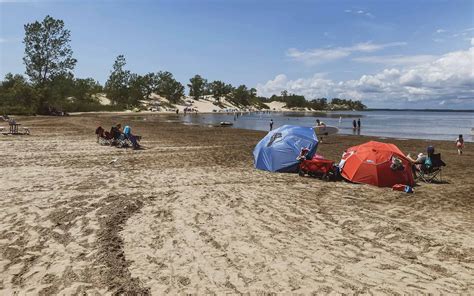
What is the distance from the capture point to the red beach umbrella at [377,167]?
1252cm

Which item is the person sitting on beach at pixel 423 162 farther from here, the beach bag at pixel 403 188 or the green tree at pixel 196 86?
the green tree at pixel 196 86

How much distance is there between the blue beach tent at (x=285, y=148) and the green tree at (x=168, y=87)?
5539 inches

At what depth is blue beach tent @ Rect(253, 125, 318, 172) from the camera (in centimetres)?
1472

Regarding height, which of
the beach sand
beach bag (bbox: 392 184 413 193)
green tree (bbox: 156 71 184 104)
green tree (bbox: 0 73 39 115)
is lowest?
the beach sand

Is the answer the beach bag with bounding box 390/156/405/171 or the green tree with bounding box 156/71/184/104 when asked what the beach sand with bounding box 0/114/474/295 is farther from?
the green tree with bounding box 156/71/184/104

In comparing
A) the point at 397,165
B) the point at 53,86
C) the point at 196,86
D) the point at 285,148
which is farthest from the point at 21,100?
the point at 196,86

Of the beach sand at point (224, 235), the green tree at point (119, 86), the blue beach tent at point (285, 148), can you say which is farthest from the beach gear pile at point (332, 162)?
the green tree at point (119, 86)

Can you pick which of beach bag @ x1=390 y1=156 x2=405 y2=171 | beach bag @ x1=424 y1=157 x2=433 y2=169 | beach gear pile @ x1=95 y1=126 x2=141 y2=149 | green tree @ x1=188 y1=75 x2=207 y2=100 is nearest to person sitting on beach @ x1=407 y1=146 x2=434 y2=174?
beach bag @ x1=424 y1=157 x2=433 y2=169

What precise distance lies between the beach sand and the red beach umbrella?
0.53 metres

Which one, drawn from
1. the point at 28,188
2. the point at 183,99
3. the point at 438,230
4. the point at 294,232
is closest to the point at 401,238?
the point at 438,230

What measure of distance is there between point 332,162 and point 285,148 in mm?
2160

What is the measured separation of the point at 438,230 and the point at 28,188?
1076 cm

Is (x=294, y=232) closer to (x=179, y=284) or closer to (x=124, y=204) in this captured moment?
(x=179, y=284)

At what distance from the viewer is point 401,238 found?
741 centimetres
